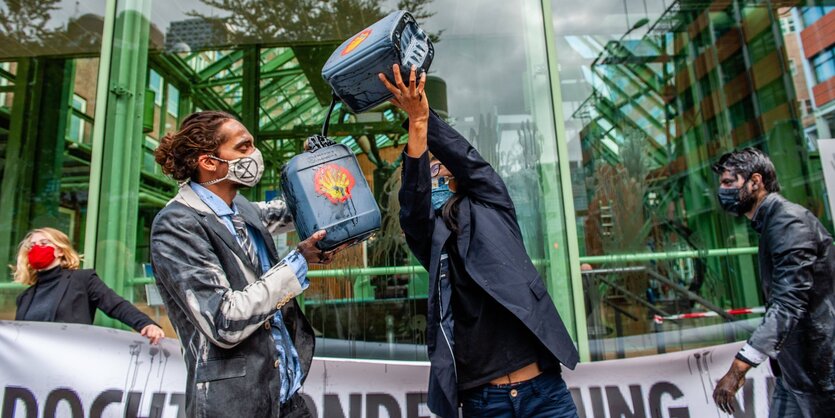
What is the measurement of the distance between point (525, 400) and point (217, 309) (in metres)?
0.99

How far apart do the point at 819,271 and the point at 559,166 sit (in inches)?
78.6

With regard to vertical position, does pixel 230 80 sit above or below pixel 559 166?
above

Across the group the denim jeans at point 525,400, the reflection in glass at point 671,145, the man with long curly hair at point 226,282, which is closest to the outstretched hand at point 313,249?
the man with long curly hair at point 226,282

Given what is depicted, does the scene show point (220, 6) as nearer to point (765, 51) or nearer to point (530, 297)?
point (530, 297)

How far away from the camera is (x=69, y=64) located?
5.79m

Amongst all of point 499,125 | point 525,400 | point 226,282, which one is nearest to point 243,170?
point 226,282

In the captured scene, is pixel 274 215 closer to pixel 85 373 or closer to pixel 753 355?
pixel 85 373

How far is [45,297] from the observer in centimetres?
306

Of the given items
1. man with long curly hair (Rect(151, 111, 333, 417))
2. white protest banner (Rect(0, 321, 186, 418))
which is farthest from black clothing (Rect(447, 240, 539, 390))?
white protest banner (Rect(0, 321, 186, 418))

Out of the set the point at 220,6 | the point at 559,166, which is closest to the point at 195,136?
the point at 559,166

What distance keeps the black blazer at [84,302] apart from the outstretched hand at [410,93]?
2252mm

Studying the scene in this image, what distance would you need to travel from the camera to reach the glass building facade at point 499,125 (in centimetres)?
426

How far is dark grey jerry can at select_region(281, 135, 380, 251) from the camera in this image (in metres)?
1.57

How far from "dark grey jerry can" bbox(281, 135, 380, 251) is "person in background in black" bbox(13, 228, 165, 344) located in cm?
190
